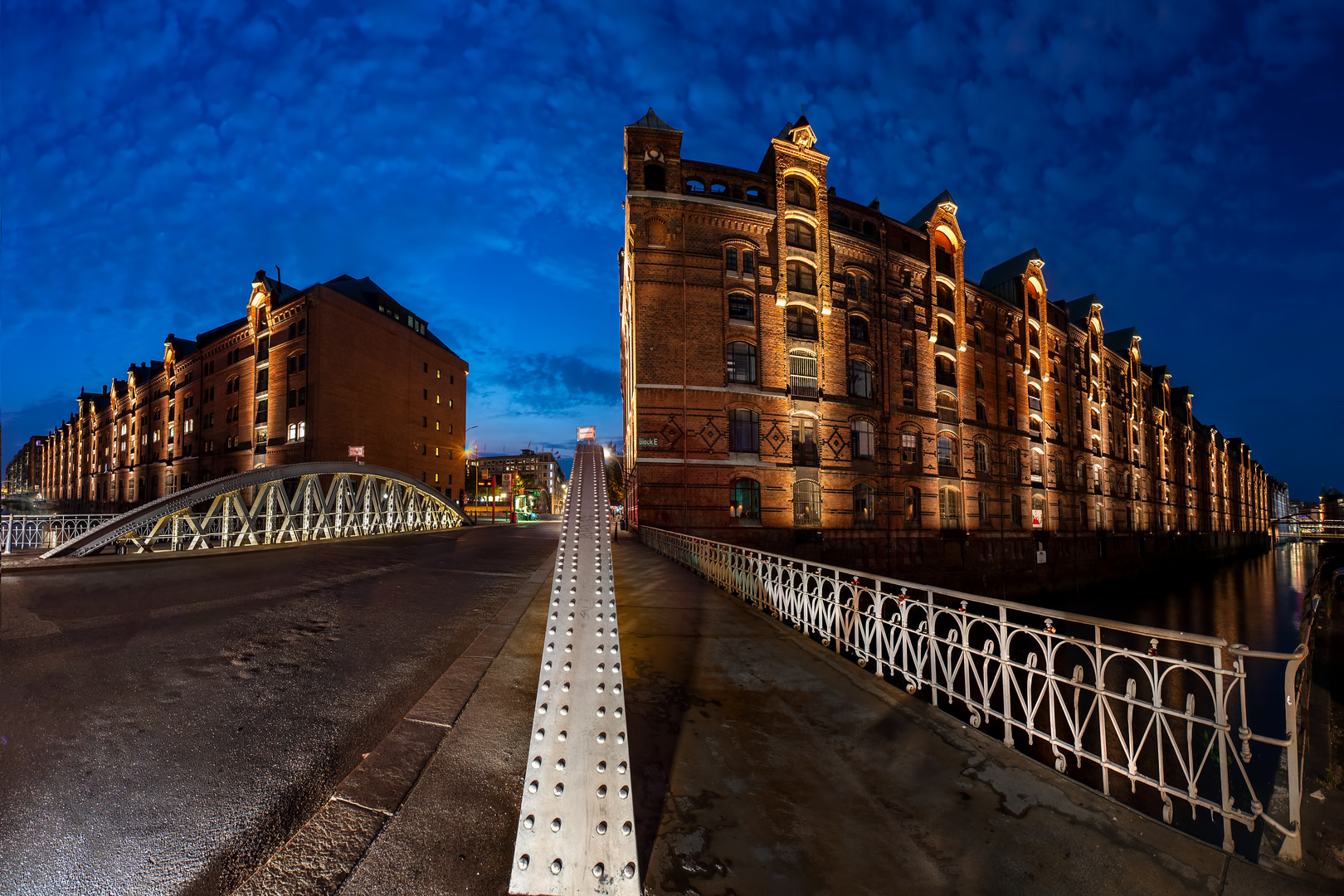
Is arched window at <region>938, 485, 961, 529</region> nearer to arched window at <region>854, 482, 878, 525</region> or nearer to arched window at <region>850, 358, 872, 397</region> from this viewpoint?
arched window at <region>854, 482, 878, 525</region>

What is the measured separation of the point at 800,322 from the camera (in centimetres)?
2511

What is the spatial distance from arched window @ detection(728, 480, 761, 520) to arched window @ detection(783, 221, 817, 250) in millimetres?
10989

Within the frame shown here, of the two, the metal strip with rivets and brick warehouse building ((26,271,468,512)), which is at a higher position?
brick warehouse building ((26,271,468,512))

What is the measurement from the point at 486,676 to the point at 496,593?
17.9 feet

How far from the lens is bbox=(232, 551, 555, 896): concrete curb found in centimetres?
255

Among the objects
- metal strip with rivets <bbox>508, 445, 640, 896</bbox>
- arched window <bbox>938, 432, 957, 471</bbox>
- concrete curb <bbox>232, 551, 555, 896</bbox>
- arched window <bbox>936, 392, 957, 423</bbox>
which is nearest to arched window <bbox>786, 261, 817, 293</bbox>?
arched window <bbox>936, 392, 957, 423</bbox>

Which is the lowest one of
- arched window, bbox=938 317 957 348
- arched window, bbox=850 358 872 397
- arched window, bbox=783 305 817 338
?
arched window, bbox=850 358 872 397

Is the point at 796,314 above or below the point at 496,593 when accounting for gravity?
above

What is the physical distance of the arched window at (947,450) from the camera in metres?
28.5

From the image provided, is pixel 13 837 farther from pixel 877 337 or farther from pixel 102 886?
pixel 877 337

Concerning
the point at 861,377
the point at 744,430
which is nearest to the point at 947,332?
the point at 861,377

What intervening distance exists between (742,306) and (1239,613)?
32129mm

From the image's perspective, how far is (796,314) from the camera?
25047mm

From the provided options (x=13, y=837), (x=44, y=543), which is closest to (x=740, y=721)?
(x=13, y=837)
